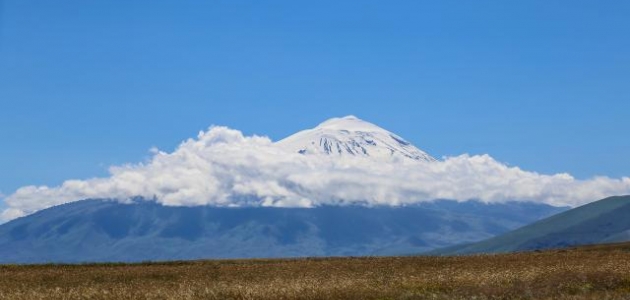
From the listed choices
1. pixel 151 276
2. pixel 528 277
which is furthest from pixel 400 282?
pixel 151 276

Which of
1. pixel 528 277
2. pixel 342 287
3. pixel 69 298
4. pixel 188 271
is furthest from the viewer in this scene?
pixel 188 271

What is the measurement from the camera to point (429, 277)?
41406 millimetres

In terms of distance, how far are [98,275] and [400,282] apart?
23.5 m

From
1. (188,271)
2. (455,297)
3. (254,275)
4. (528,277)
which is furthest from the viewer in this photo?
(188,271)

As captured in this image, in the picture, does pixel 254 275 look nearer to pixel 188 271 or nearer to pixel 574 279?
pixel 188 271

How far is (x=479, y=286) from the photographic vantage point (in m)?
34.0

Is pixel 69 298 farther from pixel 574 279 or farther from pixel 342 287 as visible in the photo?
pixel 574 279

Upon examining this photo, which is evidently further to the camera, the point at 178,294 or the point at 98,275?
the point at 98,275

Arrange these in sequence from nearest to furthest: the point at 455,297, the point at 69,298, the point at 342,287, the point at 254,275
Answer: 1. the point at 455,297
2. the point at 69,298
3. the point at 342,287
4. the point at 254,275

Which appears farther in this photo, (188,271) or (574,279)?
(188,271)

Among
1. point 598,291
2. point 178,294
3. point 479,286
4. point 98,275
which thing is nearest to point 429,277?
point 479,286

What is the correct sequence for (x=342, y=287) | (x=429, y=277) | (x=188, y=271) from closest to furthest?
(x=342, y=287) < (x=429, y=277) < (x=188, y=271)

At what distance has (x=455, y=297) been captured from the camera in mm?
29891

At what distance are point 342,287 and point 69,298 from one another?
11.4m
